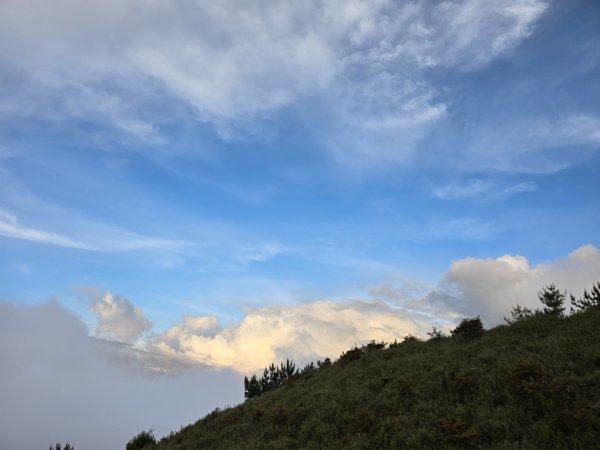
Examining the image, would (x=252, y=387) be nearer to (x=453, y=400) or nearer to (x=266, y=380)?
(x=266, y=380)

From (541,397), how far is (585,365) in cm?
278

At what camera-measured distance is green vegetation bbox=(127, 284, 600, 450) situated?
10148mm

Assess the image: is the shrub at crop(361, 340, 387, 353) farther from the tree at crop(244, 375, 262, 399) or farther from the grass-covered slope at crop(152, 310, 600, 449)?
the tree at crop(244, 375, 262, 399)

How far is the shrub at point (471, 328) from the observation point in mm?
20797

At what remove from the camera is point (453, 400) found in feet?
42.4

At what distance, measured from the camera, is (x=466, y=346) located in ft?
62.5

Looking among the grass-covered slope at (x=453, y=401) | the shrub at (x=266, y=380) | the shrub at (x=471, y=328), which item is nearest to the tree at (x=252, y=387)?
the shrub at (x=266, y=380)

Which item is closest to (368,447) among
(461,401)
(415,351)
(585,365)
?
(461,401)

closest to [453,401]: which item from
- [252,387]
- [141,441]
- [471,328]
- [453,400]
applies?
[453,400]

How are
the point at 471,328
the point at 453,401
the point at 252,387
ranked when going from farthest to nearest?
the point at 252,387 → the point at 471,328 → the point at 453,401

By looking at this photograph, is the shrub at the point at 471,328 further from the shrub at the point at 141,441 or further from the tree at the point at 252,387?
the tree at the point at 252,387

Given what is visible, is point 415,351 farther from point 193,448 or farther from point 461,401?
point 193,448

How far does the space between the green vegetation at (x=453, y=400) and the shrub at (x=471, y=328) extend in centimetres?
5

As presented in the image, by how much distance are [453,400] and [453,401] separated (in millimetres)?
59
